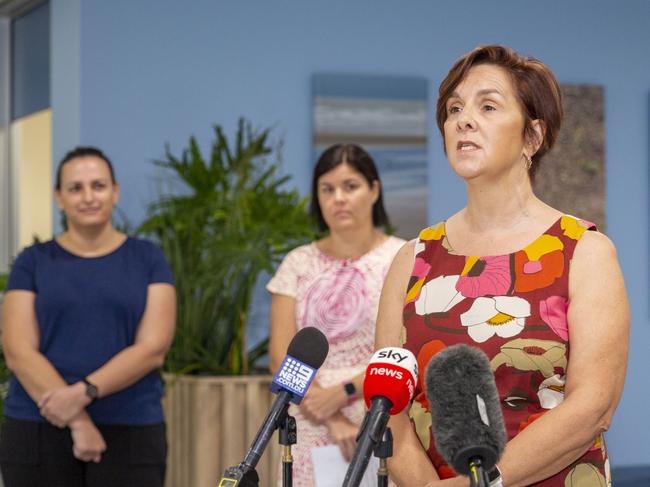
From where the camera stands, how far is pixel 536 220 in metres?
1.89

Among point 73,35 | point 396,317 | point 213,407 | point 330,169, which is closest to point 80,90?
point 73,35

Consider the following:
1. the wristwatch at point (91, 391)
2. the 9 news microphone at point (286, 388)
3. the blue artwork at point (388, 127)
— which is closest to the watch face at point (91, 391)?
the wristwatch at point (91, 391)

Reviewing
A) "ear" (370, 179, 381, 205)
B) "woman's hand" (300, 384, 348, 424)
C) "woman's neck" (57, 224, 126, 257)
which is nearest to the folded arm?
"woman's neck" (57, 224, 126, 257)

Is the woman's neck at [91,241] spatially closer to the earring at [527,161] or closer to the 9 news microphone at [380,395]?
the earring at [527,161]

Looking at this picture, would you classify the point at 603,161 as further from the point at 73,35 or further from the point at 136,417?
the point at 136,417

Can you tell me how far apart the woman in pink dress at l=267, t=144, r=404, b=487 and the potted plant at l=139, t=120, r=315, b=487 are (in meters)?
0.91

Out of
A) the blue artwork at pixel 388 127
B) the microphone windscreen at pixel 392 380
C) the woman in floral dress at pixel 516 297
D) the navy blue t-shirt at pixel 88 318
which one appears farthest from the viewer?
the blue artwork at pixel 388 127

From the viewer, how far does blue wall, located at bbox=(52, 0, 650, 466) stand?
497 cm

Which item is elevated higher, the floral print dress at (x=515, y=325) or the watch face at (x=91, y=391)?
the floral print dress at (x=515, y=325)

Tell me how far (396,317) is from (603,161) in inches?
168

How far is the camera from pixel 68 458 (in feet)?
10.3

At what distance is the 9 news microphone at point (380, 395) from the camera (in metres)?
1.37

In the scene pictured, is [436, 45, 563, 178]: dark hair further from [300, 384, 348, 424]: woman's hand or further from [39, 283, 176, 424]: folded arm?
[39, 283, 176, 424]: folded arm

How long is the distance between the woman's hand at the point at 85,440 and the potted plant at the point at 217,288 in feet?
3.36
